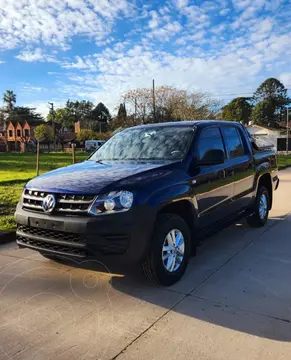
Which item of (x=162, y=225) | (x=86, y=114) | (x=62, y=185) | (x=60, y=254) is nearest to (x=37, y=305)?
(x=60, y=254)

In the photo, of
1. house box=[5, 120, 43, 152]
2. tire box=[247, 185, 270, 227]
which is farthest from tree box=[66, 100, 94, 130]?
tire box=[247, 185, 270, 227]

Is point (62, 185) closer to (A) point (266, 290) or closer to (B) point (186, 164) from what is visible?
(B) point (186, 164)

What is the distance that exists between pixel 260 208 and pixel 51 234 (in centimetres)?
397

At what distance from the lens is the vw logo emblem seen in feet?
11.5

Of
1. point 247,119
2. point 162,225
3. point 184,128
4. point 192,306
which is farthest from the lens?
point 247,119

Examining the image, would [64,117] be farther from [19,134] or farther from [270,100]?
[270,100]

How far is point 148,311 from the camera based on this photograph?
3.27 metres

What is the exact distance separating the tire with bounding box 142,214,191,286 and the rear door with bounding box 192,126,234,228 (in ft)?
1.46

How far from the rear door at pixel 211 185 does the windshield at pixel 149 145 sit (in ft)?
0.74

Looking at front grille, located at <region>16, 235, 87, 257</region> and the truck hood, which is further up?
the truck hood

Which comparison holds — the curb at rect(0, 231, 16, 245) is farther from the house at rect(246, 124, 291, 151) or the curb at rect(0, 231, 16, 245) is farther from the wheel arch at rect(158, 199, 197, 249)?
the house at rect(246, 124, 291, 151)

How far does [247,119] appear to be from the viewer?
68312 millimetres

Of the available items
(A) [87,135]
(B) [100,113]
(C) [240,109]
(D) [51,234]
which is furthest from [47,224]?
(B) [100,113]

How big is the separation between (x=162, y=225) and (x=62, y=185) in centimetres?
110
